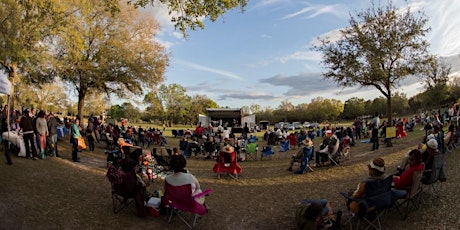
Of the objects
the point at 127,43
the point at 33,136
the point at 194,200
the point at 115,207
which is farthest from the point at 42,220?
the point at 127,43

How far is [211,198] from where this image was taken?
648 cm

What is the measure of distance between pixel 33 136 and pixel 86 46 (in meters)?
11.2

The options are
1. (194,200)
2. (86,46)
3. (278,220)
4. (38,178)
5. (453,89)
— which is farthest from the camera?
(453,89)

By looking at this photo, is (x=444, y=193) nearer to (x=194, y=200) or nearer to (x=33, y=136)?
(x=194, y=200)

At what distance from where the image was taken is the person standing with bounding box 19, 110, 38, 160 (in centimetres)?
823

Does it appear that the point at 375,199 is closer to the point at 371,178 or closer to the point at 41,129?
the point at 371,178

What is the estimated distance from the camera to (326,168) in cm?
900

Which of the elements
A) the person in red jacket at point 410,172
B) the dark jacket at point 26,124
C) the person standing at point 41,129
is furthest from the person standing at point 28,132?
the person in red jacket at point 410,172

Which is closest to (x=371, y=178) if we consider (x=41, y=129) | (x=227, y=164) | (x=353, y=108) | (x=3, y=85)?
(x=227, y=164)

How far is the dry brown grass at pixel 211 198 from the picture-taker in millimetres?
4656

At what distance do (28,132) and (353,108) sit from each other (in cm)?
8271

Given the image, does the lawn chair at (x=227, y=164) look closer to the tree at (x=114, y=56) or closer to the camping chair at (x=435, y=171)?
the camping chair at (x=435, y=171)

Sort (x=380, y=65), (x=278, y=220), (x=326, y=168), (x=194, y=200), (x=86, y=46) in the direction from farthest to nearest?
1. (x=86, y=46)
2. (x=380, y=65)
3. (x=326, y=168)
4. (x=278, y=220)
5. (x=194, y=200)

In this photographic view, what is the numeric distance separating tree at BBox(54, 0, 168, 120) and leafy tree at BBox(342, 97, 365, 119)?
71463mm
